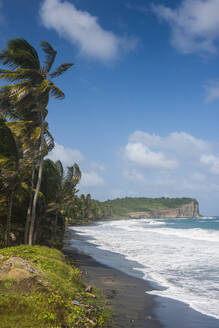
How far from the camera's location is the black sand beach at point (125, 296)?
791 centimetres

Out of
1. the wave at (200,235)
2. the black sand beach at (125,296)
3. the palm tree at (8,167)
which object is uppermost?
the palm tree at (8,167)

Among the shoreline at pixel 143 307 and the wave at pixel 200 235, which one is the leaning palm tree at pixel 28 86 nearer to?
the shoreline at pixel 143 307

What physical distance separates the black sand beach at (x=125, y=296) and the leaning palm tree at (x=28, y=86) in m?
4.77

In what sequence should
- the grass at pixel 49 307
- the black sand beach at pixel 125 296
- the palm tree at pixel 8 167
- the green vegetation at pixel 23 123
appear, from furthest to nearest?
the green vegetation at pixel 23 123, the palm tree at pixel 8 167, the black sand beach at pixel 125 296, the grass at pixel 49 307

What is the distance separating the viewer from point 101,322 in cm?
717

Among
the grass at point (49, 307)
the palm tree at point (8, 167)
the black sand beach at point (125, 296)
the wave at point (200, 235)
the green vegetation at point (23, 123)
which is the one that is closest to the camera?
the grass at point (49, 307)

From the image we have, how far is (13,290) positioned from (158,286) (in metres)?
7.86

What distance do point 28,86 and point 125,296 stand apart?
41.4 ft

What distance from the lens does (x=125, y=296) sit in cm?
1062

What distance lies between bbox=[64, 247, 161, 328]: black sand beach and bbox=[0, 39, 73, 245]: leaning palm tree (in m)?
4.77

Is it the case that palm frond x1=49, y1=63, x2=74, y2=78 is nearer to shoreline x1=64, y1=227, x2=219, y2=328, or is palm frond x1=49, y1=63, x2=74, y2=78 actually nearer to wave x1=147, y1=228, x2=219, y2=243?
shoreline x1=64, y1=227, x2=219, y2=328

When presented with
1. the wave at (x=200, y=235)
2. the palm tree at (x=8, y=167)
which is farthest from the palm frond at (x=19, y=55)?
the wave at (x=200, y=235)

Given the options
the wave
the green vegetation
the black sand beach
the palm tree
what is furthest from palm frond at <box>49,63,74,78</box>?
the wave

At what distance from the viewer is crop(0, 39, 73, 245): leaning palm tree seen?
1562cm
